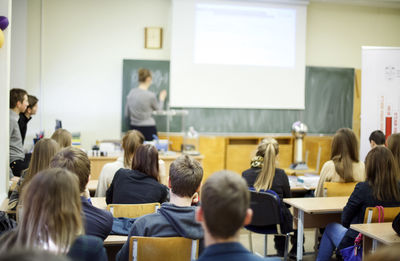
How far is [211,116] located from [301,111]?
5.11 ft

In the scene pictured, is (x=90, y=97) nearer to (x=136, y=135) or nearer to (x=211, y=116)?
(x=211, y=116)

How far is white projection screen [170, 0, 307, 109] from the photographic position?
258 inches

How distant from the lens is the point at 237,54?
6.80 metres

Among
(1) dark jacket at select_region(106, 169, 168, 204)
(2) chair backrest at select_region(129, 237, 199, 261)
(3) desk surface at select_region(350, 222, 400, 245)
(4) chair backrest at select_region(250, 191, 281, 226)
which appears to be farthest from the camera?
(4) chair backrest at select_region(250, 191, 281, 226)

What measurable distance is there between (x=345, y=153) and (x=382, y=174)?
93cm

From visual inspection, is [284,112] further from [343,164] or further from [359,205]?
[359,205]

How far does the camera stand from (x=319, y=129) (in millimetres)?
7270

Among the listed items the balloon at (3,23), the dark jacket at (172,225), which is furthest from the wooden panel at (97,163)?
the dark jacket at (172,225)

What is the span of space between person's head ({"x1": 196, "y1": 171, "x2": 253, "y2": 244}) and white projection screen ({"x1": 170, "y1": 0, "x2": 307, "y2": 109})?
5370 millimetres

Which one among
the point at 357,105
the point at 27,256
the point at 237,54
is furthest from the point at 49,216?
the point at 357,105

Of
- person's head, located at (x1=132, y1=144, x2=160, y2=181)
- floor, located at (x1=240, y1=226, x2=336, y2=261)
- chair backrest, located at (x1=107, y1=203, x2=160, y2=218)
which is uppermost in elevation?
person's head, located at (x1=132, y1=144, x2=160, y2=181)

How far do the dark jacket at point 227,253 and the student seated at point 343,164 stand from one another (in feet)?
8.34

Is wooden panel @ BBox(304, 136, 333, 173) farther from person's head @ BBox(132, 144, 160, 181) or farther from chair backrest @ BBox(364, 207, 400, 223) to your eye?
person's head @ BBox(132, 144, 160, 181)

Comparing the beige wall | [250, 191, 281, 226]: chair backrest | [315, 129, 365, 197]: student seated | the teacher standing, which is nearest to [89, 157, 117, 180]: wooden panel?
the teacher standing
